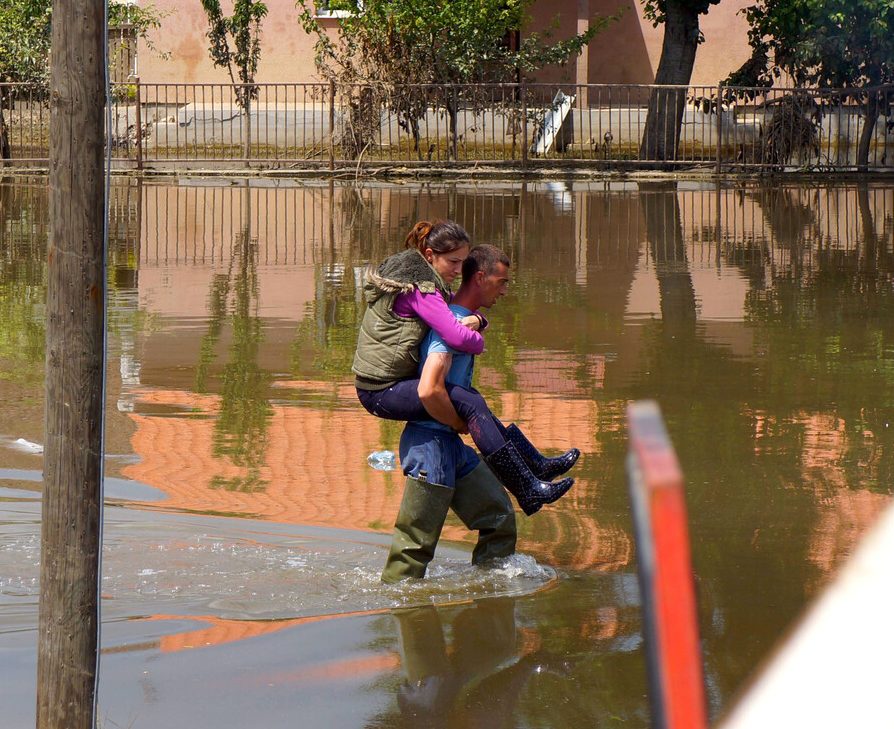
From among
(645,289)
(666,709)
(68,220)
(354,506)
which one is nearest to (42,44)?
(645,289)

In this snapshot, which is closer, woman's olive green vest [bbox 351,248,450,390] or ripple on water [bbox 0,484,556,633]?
woman's olive green vest [bbox 351,248,450,390]

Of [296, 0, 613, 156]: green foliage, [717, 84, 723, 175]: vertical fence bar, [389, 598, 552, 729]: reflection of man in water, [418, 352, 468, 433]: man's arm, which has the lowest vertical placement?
[389, 598, 552, 729]: reflection of man in water

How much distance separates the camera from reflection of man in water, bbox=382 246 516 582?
4.95 m

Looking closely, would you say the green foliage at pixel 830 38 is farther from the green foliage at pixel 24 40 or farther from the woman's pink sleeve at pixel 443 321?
the woman's pink sleeve at pixel 443 321

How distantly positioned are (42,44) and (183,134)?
3228 millimetres

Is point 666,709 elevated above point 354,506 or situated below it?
above

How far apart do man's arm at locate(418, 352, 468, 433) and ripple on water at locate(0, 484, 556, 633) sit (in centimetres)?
69

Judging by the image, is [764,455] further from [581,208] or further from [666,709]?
[581,208]

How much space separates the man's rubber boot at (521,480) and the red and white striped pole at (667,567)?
13.9ft

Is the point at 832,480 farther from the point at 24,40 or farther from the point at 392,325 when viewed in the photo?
the point at 24,40

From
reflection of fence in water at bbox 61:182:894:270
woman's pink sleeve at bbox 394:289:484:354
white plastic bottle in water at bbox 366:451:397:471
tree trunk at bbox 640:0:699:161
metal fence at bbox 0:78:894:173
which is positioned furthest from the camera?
tree trunk at bbox 640:0:699:161

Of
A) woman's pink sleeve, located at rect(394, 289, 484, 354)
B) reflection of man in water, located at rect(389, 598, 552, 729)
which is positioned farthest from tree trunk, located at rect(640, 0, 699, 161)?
reflection of man in water, located at rect(389, 598, 552, 729)

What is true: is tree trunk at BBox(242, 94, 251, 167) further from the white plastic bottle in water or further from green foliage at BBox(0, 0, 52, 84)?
the white plastic bottle in water

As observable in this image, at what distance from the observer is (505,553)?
529 cm
